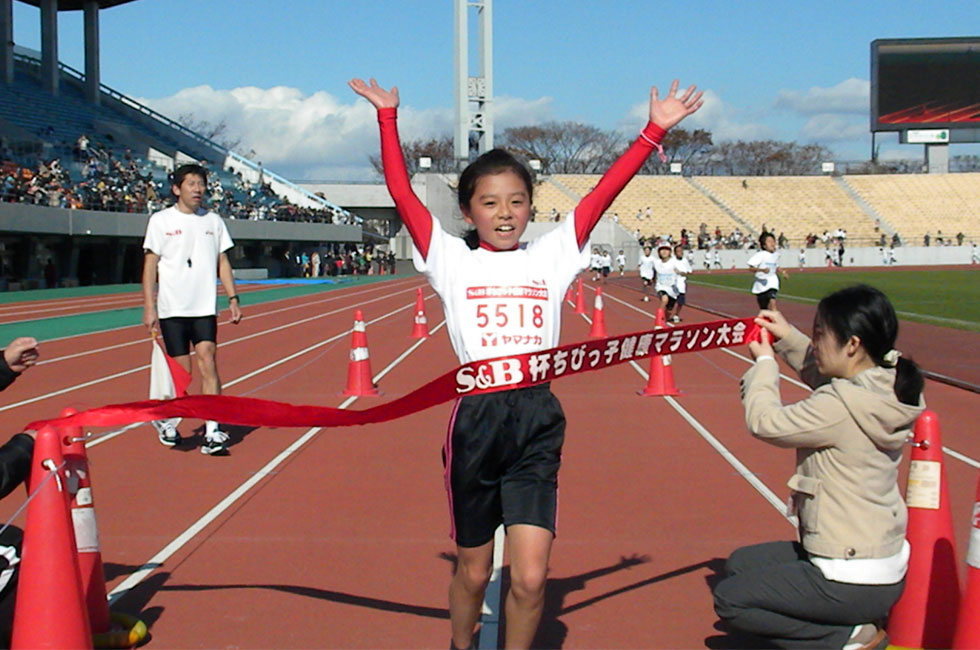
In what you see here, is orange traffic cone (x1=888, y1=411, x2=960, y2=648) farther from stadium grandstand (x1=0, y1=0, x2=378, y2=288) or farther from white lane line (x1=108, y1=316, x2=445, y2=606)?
stadium grandstand (x1=0, y1=0, x2=378, y2=288)

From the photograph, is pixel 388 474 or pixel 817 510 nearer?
pixel 817 510

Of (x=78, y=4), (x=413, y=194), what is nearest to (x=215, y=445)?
(x=413, y=194)

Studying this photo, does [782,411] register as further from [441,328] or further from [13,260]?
[13,260]

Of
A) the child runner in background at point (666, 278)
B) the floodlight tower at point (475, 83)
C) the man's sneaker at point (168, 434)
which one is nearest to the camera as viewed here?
the man's sneaker at point (168, 434)

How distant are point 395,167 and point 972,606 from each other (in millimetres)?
2701

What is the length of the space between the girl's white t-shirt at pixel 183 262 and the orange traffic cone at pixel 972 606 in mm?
5882

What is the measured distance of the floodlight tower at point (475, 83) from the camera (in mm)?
49594

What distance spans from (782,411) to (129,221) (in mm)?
42523

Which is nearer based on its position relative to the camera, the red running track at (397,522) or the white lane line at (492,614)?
the white lane line at (492,614)

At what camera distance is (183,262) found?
8000 mm

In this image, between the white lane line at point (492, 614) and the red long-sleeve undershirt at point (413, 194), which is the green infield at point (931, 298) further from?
the red long-sleeve undershirt at point (413, 194)

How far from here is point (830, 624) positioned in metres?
3.81

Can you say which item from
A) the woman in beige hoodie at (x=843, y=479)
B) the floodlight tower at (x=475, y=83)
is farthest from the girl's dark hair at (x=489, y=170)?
the floodlight tower at (x=475, y=83)

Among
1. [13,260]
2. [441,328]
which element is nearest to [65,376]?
[441,328]
